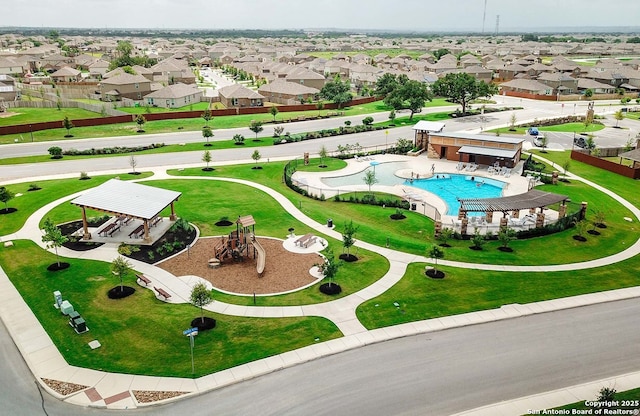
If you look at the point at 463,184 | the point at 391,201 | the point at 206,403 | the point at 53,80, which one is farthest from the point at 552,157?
the point at 53,80

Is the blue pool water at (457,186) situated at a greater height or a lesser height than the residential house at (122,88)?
→ lesser

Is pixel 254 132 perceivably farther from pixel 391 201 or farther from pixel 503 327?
pixel 503 327

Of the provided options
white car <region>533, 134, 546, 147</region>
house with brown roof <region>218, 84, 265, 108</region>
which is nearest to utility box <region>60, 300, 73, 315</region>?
white car <region>533, 134, 546, 147</region>

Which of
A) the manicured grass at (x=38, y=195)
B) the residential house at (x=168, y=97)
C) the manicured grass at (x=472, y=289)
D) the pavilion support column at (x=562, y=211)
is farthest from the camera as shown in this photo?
the residential house at (x=168, y=97)

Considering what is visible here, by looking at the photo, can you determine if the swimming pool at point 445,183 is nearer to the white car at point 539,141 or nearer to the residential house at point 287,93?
the white car at point 539,141

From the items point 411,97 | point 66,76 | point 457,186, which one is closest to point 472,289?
point 457,186

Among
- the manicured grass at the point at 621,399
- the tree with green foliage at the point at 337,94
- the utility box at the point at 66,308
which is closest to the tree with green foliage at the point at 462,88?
the tree with green foliage at the point at 337,94

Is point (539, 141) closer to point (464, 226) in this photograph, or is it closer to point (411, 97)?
point (411, 97)
